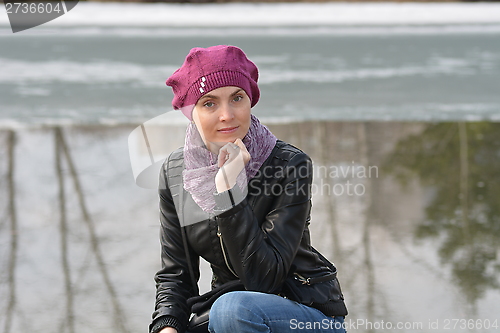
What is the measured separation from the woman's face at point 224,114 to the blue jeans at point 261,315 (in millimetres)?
486

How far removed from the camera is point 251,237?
1.90 metres

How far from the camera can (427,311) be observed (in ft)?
10.7

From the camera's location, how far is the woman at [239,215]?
1.94 meters

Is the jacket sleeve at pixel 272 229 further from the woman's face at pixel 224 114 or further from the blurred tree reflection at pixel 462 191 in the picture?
the blurred tree reflection at pixel 462 191

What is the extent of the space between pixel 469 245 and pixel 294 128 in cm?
295

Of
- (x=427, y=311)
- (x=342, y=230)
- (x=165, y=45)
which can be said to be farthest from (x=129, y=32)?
(x=427, y=311)

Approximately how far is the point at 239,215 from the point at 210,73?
439 mm

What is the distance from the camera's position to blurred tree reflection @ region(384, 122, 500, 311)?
375cm

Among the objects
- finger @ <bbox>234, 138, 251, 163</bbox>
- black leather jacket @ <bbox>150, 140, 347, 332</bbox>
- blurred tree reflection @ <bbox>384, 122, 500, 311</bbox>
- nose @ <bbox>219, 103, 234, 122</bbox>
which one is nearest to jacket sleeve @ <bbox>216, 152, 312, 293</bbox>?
black leather jacket @ <bbox>150, 140, 347, 332</bbox>

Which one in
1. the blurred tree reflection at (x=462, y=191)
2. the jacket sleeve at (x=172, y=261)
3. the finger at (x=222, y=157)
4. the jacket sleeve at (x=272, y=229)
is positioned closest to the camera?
the jacket sleeve at (x=272, y=229)

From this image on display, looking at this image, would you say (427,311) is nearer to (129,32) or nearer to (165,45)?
(165,45)

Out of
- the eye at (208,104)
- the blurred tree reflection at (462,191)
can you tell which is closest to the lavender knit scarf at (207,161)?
the eye at (208,104)

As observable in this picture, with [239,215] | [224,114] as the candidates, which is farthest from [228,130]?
[239,215]

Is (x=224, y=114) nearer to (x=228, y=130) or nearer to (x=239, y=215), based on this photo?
(x=228, y=130)
